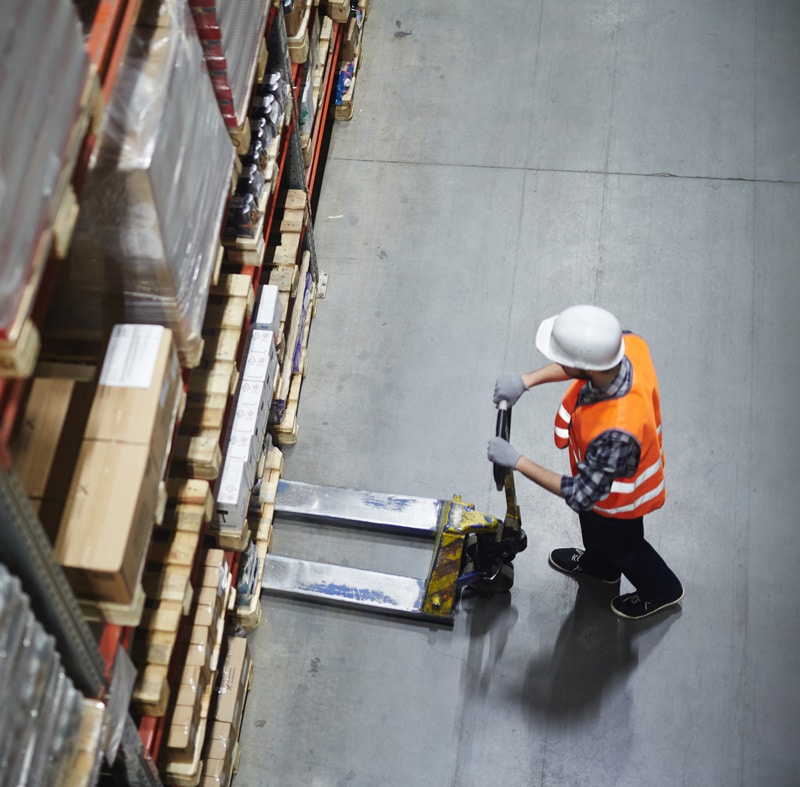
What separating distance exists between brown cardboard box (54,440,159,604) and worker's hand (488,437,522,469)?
1936mm

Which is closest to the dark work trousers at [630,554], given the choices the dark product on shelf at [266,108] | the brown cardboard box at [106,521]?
the brown cardboard box at [106,521]

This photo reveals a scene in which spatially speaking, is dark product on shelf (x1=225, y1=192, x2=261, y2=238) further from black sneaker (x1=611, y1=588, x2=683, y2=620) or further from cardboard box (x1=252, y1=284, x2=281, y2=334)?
black sneaker (x1=611, y1=588, x2=683, y2=620)

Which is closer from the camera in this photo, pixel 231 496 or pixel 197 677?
pixel 197 677

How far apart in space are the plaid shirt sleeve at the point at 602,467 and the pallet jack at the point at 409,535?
424 mm

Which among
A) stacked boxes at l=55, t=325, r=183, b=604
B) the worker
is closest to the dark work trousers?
the worker

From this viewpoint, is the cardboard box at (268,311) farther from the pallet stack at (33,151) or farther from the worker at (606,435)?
the pallet stack at (33,151)

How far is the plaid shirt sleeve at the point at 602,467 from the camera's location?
4.40m

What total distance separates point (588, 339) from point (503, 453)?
801 mm

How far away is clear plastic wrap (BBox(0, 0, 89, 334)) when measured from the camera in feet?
7.97

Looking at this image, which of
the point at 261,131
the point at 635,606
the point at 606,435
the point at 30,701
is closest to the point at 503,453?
the point at 606,435

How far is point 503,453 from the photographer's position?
189 inches

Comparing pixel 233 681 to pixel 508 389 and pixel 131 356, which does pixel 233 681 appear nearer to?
pixel 508 389

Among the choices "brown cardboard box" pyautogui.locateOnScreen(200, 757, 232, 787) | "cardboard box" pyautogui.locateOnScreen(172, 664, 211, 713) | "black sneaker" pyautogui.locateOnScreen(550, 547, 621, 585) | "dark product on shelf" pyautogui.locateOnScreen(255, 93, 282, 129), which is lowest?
"brown cardboard box" pyautogui.locateOnScreen(200, 757, 232, 787)

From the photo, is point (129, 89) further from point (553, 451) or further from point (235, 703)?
point (553, 451)
